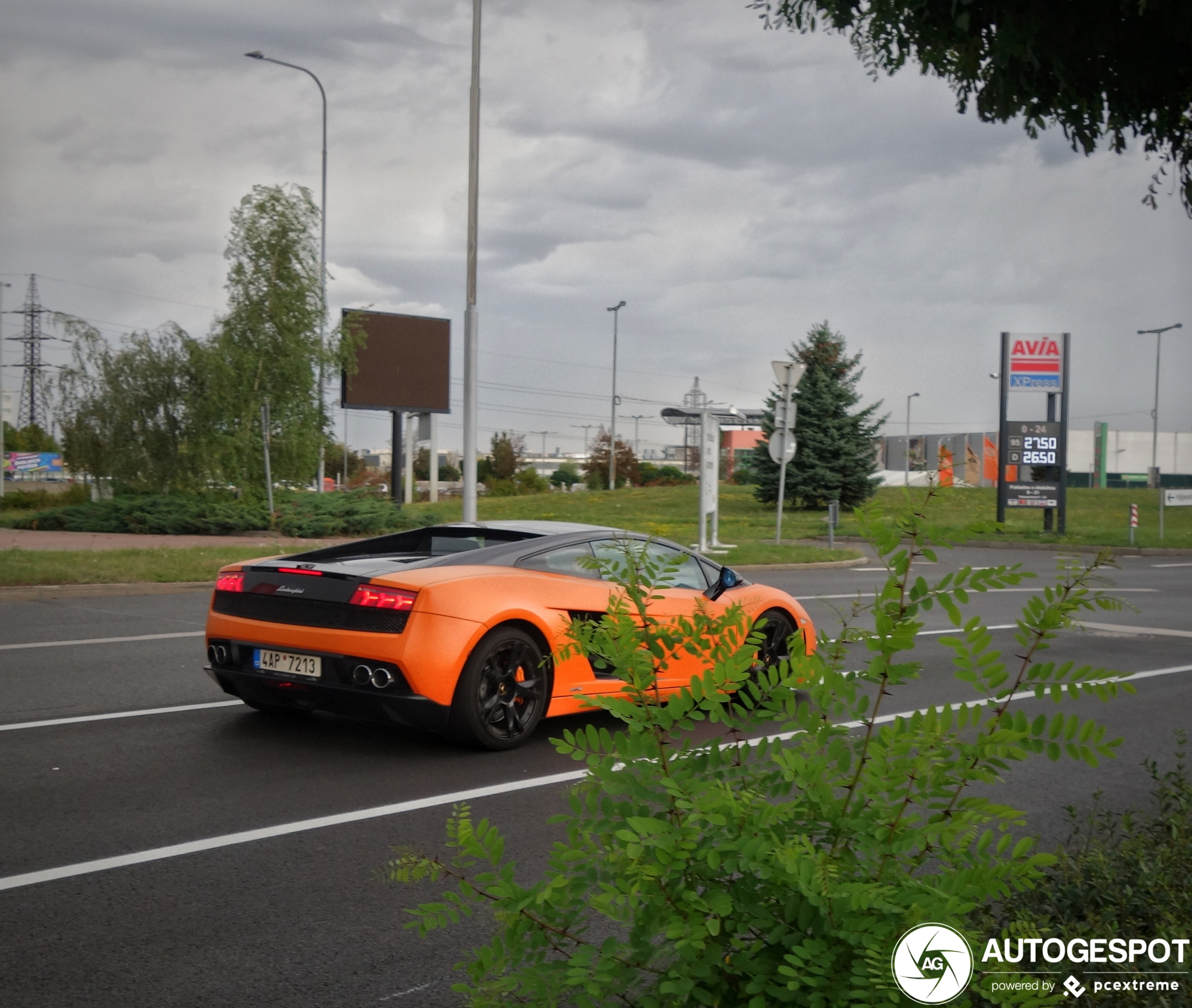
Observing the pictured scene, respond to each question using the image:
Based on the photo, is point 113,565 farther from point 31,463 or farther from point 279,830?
point 31,463

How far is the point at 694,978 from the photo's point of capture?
7.88ft

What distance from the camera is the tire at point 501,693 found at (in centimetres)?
646

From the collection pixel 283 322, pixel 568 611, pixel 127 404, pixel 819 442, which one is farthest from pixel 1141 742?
pixel 819 442

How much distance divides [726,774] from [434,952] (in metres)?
1.68

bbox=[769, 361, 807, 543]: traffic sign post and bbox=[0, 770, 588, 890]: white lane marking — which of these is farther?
bbox=[769, 361, 807, 543]: traffic sign post

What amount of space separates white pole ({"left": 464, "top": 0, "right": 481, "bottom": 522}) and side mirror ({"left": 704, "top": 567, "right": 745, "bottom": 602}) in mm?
11998

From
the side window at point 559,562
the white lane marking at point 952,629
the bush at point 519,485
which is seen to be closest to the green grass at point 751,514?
the bush at point 519,485

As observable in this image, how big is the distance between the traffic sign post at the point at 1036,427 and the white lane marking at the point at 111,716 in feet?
99.2

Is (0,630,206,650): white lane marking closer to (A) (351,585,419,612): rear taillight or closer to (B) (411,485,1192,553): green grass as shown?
(A) (351,585,419,612): rear taillight

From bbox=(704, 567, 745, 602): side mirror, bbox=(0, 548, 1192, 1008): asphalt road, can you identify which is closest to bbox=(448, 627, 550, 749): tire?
bbox=(0, 548, 1192, 1008): asphalt road

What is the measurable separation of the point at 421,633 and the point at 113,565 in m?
12.0

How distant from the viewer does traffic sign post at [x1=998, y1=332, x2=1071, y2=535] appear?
3472cm

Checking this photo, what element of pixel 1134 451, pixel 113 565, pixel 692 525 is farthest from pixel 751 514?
pixel 1134 451

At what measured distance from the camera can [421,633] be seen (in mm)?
6293
